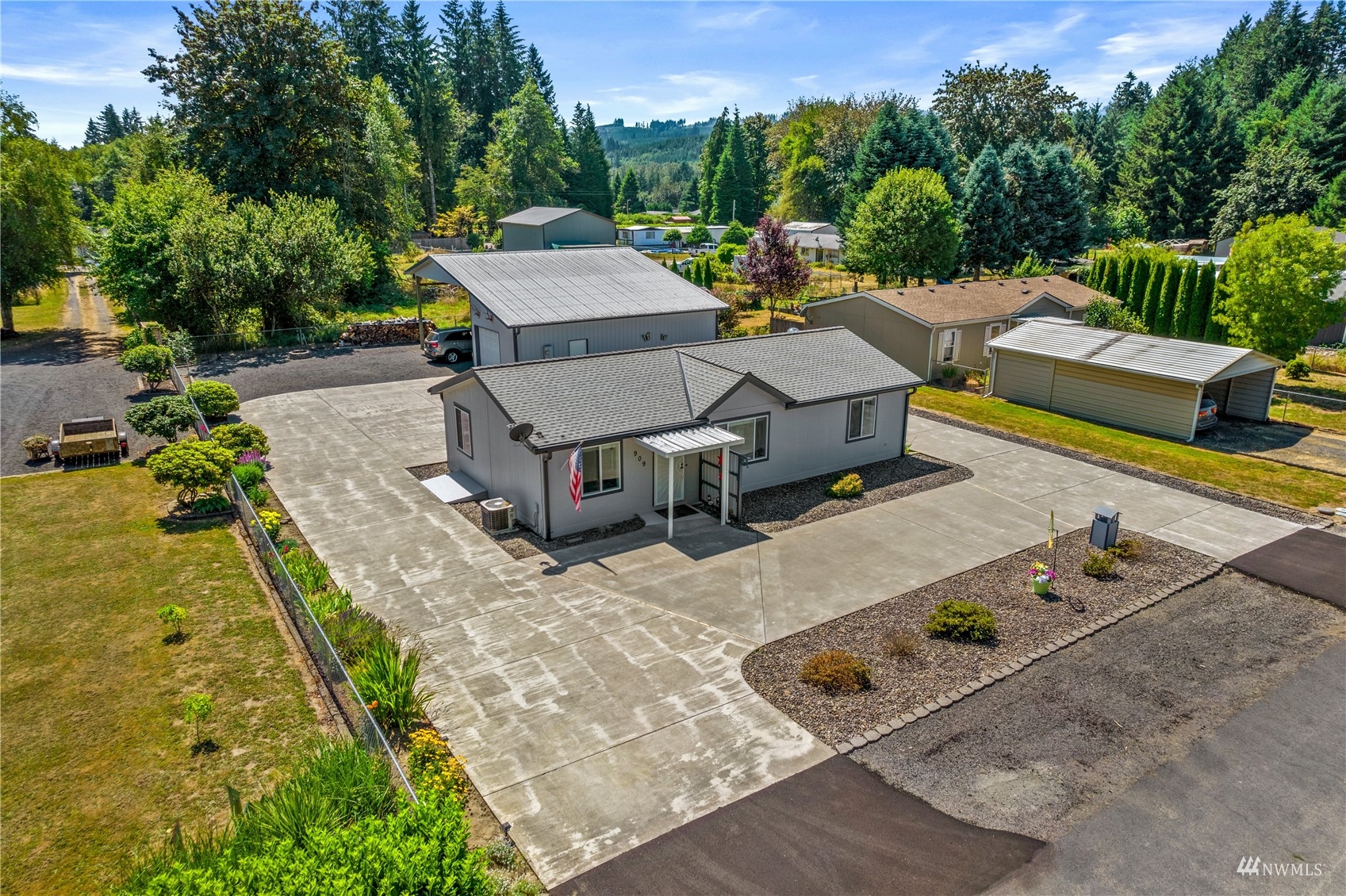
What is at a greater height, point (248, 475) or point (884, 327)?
point (884, 327)

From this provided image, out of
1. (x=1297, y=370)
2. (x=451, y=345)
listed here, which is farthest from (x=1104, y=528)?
(x=451, y=345)

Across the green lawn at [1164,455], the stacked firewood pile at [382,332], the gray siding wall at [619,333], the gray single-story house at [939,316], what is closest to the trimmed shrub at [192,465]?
the gray siding wall at [619,333]

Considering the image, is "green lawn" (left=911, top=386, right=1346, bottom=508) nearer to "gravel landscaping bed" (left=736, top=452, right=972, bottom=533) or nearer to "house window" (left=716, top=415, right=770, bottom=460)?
"gravel landscaping bed" (left=736, top=452, right=972, bottom=533)

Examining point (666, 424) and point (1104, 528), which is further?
point (666, 424)

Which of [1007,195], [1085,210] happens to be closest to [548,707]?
[1007,195]

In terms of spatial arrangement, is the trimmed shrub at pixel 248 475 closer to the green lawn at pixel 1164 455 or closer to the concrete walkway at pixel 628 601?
the concrete walkway at pixel 628 601

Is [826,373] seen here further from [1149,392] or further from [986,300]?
[986,300]

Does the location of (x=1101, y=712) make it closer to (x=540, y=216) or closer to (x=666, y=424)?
(x=666, y=424)
